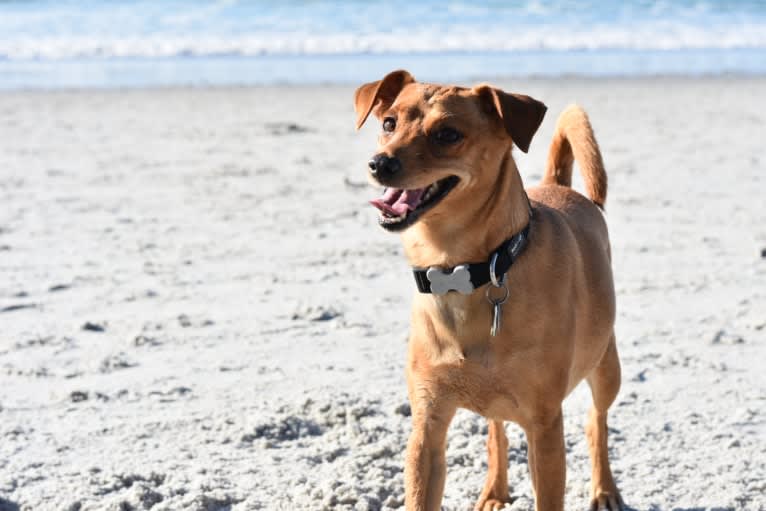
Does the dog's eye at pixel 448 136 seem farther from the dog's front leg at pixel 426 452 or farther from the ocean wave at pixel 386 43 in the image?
the ocean wave at pixel 386 43

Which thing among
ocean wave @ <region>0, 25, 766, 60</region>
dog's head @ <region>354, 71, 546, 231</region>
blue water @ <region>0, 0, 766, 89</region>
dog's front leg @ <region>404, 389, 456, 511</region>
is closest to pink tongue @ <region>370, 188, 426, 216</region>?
dog's head @ <region>354, 71, 546, 231</region>

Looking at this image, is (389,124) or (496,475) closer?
(389,124)

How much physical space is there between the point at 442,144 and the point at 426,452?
3.03 feet

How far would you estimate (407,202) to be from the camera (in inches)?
118

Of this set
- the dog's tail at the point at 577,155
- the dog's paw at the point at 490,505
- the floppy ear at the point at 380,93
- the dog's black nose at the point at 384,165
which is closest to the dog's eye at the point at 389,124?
the floppy ear at the point at 380,93

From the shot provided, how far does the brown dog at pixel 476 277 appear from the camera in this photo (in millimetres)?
3029

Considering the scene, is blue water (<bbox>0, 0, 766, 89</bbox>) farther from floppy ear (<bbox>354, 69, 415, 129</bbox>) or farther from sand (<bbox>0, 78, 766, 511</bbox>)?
floppy ear (<bbox>354, 69, 415, 129</bbox>)

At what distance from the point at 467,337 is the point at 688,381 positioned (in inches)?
85.2

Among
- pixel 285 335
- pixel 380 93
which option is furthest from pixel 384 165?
pixel 285 335

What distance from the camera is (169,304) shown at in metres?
6.01

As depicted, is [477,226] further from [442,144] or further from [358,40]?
[358,40]

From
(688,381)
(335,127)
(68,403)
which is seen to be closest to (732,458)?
(688,381)

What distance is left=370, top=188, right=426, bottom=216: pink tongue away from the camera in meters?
2.97

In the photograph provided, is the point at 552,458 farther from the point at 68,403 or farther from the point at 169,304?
the point at 169,304
